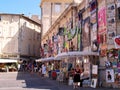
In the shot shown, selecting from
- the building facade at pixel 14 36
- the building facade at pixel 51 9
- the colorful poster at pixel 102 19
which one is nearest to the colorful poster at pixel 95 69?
the colorful poster at pixel 102 19

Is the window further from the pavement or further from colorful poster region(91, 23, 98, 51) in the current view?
colorful poster region(91, 23, 98, 51)

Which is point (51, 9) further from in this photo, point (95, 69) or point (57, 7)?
point (95, 69)

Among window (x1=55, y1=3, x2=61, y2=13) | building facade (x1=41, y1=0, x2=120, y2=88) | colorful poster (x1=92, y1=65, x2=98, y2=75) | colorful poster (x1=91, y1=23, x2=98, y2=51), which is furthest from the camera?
window (x1=55, y1=3, x2=61, y2=13)

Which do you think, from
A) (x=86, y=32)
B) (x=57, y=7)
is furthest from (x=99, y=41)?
(x=57, y=7)

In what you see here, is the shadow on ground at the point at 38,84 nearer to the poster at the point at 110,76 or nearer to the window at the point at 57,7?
the poster at the point at 110,76

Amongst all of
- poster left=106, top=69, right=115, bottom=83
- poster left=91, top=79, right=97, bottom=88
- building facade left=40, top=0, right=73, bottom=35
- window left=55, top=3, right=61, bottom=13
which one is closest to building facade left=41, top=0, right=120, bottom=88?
poster left=106, top=69, right=115, bottom=83

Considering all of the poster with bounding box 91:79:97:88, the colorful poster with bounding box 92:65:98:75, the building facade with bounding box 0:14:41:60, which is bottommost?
the poster with bounding box 91:79:97:88

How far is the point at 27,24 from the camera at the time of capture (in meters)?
83.9

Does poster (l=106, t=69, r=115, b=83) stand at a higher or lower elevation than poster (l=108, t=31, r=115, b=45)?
lower

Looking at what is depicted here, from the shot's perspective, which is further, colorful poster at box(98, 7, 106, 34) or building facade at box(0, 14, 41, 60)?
building facade at box(0, 14, 41, 60)

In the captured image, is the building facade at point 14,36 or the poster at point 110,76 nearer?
the poster at point 110,76

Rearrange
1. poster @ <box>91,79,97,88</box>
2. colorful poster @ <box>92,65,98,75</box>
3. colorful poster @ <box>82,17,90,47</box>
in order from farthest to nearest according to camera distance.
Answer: colorful poster @ <box>82,17,90,47</box>
colorful poster @ <box>92,65,98,75</box>
poster @ <box>91,79,97,88</box>

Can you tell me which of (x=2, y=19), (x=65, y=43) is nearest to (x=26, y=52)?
(x=2, y=19)

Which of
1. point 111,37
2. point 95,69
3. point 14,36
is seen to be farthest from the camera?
point 14,36
